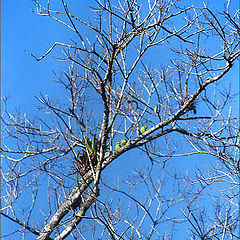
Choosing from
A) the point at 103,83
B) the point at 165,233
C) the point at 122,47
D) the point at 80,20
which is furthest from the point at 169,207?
the point at 80,20

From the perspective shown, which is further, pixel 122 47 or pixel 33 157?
pixel 33 157

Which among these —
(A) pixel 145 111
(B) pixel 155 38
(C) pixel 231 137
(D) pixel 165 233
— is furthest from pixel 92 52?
(D) pixel 165 233

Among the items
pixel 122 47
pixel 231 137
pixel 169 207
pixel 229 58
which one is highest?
Result: pixel 122 47

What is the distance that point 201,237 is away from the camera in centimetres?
393

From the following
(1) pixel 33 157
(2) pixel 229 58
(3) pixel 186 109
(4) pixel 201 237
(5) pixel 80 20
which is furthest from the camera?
(1) pixel 33 157

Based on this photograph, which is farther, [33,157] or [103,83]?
[33,157]

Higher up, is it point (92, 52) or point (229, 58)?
point (92, 52)

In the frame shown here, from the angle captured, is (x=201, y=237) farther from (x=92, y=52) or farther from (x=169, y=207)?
(x=92, y=52)

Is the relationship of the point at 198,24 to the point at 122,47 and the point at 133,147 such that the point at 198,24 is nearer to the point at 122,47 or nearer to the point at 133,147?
the point at 122,47

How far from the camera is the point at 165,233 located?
4570 millimetres

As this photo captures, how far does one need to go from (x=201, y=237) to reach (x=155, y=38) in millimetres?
2721

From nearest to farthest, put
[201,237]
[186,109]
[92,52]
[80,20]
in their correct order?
[201,237]
[80,20]
[92,52]
[186,109]

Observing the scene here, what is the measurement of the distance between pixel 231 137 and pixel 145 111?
173cm

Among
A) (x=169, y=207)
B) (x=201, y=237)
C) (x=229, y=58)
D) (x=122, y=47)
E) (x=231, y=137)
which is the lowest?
(x=201, y=237)
